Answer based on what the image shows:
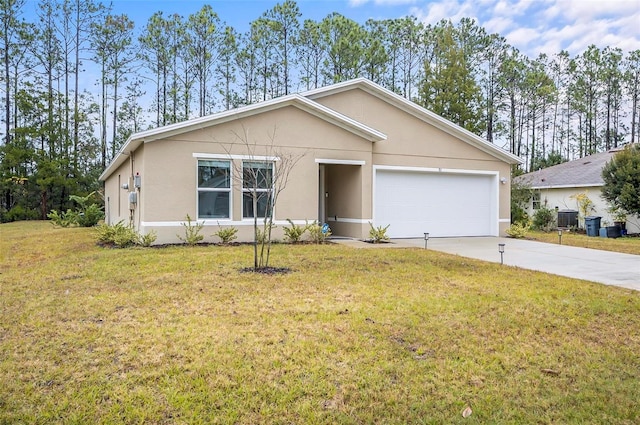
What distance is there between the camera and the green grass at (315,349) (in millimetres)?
3283

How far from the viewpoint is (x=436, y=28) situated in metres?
32.6

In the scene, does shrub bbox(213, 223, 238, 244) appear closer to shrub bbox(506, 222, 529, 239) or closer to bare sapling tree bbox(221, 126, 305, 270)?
bare sapling tree bbox(221, 126, 305, 270)

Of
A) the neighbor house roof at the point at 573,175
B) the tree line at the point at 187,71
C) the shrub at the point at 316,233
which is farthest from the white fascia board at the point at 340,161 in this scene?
the tree line at the point at 187,71

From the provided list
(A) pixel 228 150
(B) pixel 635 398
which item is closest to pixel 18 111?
(A) pixel 228 150

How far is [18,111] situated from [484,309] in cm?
3420

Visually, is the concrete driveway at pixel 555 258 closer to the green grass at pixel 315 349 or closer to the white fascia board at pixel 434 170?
the green grass at pixel 315 349

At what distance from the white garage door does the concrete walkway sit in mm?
760

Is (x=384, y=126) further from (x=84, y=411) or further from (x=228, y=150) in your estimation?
(x=84, y=411)

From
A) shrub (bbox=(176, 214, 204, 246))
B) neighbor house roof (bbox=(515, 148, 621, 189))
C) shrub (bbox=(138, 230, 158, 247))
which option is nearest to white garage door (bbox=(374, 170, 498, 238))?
shrub (bbox=(176, 214, 204, 246))

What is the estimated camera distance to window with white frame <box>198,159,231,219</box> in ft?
39.4

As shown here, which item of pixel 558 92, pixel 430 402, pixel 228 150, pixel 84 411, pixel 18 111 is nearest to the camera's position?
pixel 84 411

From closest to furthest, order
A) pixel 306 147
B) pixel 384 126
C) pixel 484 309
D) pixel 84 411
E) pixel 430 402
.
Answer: pixel 84 411 → pixel 430 402 → pixel 484 309 → pixel 306 147 → pixel 384 126

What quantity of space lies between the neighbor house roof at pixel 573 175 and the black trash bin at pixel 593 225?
224cm

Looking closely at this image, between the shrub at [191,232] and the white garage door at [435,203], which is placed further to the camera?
the white garage door at [435,203]
